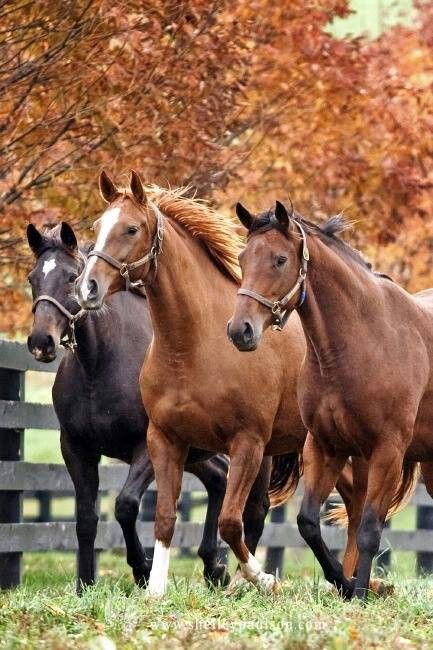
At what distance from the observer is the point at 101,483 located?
12250 mm

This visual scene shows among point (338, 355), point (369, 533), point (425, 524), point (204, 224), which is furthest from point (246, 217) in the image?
point (425, 524)

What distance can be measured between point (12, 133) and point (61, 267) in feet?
4.44

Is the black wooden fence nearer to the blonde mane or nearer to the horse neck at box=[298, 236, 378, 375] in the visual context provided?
the blonde mane

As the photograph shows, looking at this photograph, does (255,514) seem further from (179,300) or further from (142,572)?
(179,300)

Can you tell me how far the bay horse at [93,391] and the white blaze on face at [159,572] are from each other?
1.34ft

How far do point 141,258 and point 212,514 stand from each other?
7.01ft

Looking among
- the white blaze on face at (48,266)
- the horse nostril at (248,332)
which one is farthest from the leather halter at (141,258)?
the horse nostril at (248,332)

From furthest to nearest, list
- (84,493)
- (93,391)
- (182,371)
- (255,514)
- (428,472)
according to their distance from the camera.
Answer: (255,514)
(428,472)
(84,493)
(93,391)
(182,371)

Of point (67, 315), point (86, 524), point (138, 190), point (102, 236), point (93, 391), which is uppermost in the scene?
point (138, 190)

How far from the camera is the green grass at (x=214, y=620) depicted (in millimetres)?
6031

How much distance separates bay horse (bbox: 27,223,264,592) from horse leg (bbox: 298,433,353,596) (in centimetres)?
119

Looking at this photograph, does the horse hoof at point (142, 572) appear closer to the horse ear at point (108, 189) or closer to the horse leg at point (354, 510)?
the horse leg at point (354, 510)

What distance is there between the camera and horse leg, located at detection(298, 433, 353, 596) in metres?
8.49

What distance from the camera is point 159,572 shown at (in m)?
8.77
